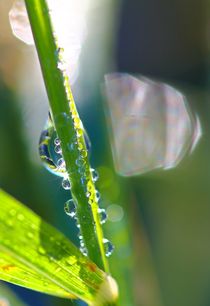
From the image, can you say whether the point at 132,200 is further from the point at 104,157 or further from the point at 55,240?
the point at 55,240

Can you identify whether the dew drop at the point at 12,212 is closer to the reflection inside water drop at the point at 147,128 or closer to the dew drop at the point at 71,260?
the dew drop at the point at 71,260

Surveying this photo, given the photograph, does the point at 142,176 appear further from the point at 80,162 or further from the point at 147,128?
the point at 80,162

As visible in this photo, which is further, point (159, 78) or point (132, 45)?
point (132, 45)

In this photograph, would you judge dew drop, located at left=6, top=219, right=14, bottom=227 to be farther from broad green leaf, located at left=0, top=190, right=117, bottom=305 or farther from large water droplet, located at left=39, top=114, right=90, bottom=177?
large water droplet, located at left=39, top=114, right=90, bottom=177

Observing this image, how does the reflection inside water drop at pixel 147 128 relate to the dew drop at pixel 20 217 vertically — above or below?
above

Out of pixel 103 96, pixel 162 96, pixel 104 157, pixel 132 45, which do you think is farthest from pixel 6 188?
pixel 132 45

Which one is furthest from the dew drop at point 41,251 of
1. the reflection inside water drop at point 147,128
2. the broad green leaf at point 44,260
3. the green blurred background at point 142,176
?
the reflection inside water drop at point 147,128

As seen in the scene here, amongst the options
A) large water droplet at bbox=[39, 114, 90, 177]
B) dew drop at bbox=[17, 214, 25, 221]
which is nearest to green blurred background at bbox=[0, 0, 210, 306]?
large water droplet at bbox=[39, 114, 90, 177]
